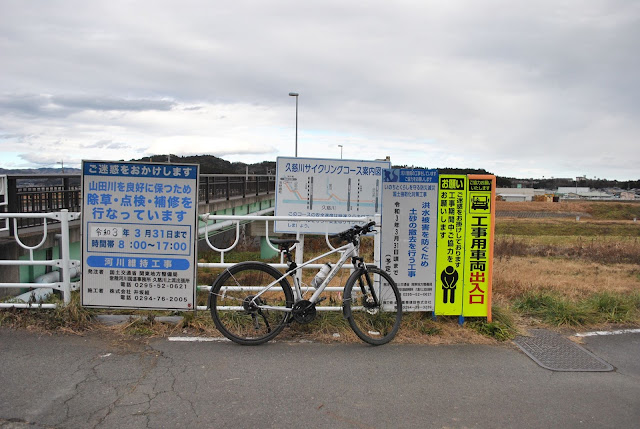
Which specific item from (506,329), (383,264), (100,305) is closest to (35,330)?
(100,305)

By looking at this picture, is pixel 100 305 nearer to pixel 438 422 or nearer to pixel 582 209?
pixel 438 422

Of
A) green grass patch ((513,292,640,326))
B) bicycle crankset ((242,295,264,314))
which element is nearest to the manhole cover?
green grass patch ((513,292,640,326))

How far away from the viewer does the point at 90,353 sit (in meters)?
4.45

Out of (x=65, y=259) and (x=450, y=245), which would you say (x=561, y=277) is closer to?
(x=450, y=245)

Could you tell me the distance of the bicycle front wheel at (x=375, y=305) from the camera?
495 cm

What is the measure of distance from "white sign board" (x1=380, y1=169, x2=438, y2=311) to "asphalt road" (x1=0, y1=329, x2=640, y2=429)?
0.78 metres

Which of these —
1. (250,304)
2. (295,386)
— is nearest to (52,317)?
(250,304)

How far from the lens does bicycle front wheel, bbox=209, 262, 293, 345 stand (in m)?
4.79

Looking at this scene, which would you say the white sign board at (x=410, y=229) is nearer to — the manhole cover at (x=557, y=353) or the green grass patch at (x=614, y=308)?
the manhole cover at (x=557, y=353)

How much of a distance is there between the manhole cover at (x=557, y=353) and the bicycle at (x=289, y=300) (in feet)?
4.56

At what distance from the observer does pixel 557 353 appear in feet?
15.8

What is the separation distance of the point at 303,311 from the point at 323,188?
8.99 ft

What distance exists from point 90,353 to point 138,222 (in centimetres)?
140

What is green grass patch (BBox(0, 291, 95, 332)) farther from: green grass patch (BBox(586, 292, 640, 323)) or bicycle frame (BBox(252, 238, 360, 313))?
green grass patch (BBox(586, 292, 640, 323))
